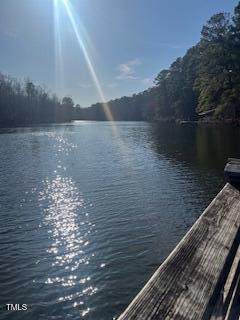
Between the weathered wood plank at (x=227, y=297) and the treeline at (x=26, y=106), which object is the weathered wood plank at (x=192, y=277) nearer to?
the weathered wood plank at (x=227, y=297)

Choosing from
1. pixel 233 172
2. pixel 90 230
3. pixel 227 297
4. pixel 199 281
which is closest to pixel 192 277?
pixel 199 281

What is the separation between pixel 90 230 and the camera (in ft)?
32.1

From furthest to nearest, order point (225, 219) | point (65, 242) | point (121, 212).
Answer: point (121, 212) → point (65, 242) → point (225, 219)

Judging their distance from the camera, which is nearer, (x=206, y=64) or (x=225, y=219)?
(x=225, y=219)

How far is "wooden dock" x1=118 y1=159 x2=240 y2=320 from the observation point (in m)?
1.65

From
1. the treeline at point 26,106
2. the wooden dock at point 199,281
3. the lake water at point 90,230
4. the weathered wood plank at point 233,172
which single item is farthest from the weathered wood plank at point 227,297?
the treeline at point 26,106

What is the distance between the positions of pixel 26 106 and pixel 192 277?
14599 centimetres

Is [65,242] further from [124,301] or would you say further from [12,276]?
[124,301]

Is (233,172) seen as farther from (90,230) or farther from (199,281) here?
(90,230)

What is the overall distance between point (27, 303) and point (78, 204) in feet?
21.9

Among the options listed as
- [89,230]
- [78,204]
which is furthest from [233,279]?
[78,204]

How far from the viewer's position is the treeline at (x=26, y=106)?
122375 mm

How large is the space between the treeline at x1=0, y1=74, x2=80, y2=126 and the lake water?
10056 centimetres

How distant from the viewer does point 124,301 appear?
19.9 feet
